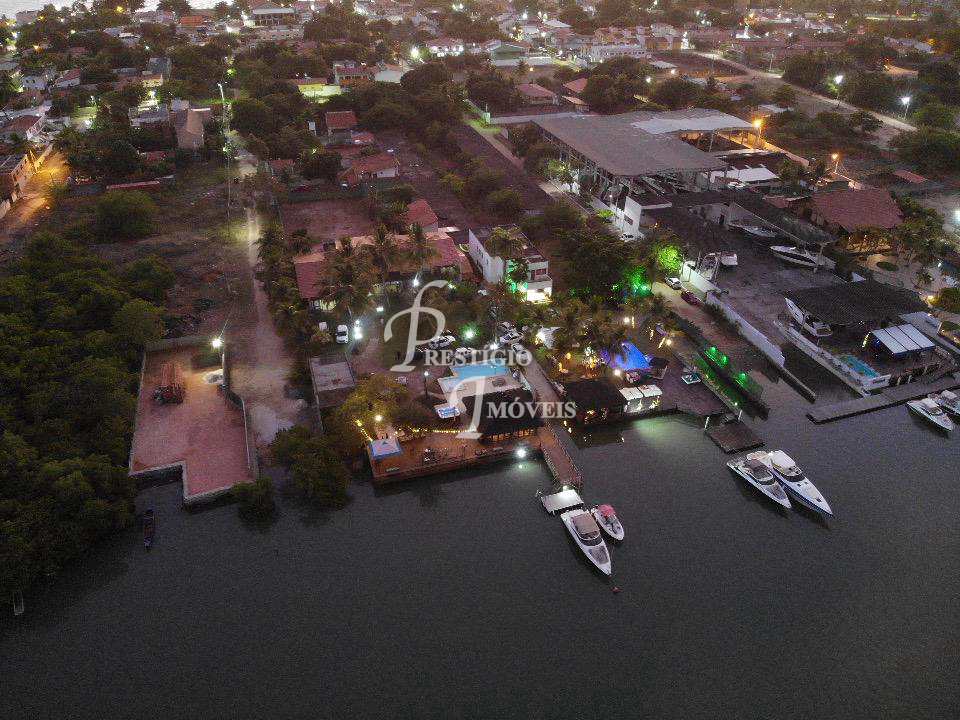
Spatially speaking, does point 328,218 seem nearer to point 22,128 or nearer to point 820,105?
point 22,128

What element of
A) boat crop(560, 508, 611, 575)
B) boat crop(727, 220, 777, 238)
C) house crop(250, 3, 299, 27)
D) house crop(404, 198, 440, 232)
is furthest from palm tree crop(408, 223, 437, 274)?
house crop(250, 3, 299, 27)

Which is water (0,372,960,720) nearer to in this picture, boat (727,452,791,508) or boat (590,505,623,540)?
boat (727,452,791,508)

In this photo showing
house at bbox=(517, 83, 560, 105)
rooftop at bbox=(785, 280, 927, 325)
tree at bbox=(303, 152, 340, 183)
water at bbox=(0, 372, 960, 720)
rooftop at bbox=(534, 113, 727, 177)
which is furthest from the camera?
house at bbox=(517, 83, 560, 105)

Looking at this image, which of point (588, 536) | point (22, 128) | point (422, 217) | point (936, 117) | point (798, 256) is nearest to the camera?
point (588, 536)

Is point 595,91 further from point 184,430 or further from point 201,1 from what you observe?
point 201,1

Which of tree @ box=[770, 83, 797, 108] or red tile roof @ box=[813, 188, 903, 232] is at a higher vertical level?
tree @ box=[770, 83, 797, 108]

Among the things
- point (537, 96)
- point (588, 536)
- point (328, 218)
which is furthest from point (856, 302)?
point (537, 96)

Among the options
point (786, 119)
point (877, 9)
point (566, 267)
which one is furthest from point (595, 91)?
point (877, 9)
